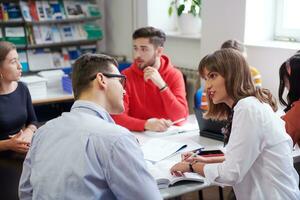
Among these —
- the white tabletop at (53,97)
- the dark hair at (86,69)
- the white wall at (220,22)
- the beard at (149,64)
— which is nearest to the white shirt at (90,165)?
the dark hair at (86,69)

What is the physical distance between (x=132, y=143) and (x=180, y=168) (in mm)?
568

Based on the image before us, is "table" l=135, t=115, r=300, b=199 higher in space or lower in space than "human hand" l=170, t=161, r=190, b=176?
lower

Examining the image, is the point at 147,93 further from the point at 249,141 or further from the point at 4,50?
the point at 249,141

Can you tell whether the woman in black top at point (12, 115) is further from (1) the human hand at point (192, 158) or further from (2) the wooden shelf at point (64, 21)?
(2) the wooden shelf at point (64, 21)

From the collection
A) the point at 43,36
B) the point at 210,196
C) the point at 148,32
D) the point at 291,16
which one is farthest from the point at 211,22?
the point at 43,36

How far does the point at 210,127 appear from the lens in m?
2.22

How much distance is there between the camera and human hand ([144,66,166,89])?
8.58 ft

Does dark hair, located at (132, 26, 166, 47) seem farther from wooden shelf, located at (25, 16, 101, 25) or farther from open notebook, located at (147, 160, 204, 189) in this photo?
wooden shelf, located at (25, 16, 101, 25)

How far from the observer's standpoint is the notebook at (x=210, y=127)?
2.18 meters

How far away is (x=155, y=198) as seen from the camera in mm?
1229

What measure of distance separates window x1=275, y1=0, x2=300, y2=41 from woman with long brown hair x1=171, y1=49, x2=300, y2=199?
191cm

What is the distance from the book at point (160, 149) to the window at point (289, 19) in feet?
5.82

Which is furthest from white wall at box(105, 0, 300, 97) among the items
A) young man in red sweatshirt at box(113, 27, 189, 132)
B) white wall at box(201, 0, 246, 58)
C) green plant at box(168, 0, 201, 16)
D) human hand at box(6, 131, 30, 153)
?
human hand at box(6, 131, 30, 153)

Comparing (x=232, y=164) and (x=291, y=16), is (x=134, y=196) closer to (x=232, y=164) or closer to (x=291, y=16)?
(x=232, y=164)
